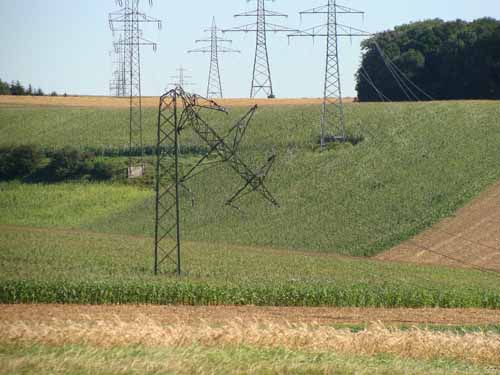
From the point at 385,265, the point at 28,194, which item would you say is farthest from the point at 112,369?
the point at 28,194

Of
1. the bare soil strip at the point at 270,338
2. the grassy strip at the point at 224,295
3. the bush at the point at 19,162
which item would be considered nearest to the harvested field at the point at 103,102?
the bush at the point at 19,162

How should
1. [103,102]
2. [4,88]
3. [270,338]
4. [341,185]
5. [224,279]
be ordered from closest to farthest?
[270,338] → [224,279] → [341,185] → [103,102] → [4,88]

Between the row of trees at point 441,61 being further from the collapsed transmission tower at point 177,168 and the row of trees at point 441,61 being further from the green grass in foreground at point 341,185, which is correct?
the collapsed transmission tower at point 177,168

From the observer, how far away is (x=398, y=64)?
10262 centimetres

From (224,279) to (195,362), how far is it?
19.8 metres

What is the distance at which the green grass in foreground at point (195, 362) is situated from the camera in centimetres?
1753

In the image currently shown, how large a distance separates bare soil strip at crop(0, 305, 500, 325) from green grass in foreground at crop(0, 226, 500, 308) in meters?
1.18

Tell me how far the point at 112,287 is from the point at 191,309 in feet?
11.2

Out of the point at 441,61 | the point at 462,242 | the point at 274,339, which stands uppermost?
the point at 441,61

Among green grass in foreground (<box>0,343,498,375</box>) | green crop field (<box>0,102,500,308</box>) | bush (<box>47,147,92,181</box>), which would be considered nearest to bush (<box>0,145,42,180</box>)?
bush (<box>47,147,92,181</box>)

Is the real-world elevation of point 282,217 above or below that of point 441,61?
below

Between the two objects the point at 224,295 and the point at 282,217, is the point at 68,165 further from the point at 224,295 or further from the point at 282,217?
the point at 224,295

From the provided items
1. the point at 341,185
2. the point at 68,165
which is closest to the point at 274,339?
the point at 341,185

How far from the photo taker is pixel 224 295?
112ft
